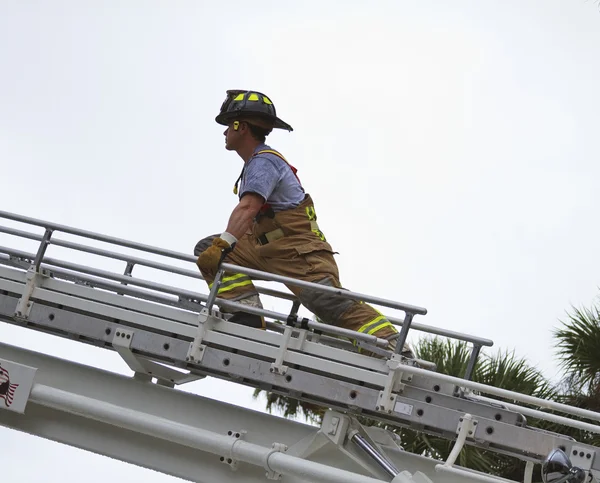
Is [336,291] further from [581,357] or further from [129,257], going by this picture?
[581,357]

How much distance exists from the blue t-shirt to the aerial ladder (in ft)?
1.84

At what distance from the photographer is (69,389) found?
658cm

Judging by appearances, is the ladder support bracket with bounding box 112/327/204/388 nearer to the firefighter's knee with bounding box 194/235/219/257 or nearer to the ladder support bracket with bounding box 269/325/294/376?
the ladder support bracket with bounding box 269/325/294/376

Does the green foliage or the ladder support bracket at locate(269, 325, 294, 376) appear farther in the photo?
the green foliage

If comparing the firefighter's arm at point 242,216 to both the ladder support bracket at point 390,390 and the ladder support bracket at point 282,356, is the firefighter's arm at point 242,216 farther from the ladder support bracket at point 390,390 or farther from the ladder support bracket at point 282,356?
the ladder support bracket at point 390,390

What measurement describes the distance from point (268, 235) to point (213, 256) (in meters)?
0.77

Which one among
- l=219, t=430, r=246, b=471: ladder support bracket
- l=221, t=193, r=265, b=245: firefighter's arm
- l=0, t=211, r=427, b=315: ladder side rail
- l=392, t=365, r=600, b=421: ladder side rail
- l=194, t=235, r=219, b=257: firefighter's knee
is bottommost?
l=219, t=430, r=246, b=471: ladder support bracket

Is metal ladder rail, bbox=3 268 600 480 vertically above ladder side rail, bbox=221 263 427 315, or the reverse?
ladder side rail, bbox=221 263 427 315

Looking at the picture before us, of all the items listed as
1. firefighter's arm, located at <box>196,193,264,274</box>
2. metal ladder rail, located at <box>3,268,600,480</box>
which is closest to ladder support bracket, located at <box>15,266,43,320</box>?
firefighter's arm, located at <box>196,193,264,274</box>

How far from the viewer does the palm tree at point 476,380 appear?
13.4 meters

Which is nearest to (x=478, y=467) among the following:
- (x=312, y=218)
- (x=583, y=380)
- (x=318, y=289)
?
(x=583, y=380)

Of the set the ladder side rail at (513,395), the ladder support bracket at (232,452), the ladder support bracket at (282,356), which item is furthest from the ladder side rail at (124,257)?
the ladder side rail at (513,395)

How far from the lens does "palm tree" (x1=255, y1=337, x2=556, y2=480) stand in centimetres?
1343

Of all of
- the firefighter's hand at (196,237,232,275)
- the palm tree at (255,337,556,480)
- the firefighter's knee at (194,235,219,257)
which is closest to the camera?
the firefighter's hand at (196,237,232,275)
